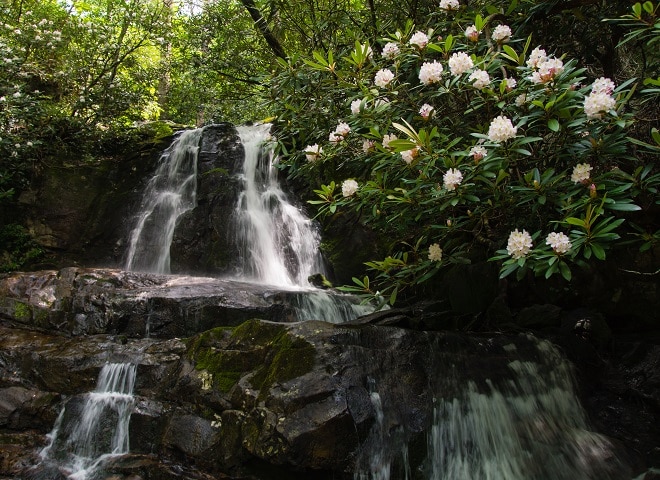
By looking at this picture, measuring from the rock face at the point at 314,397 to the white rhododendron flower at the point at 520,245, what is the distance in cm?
151

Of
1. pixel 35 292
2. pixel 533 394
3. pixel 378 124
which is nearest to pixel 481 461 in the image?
pixel 533 394

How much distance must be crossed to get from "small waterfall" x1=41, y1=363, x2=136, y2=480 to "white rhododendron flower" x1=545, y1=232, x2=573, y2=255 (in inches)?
157

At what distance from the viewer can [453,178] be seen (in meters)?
3.13

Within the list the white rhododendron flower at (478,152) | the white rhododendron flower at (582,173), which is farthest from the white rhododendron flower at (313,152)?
the white rhododendron flower at (582,173)

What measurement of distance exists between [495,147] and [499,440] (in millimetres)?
2438

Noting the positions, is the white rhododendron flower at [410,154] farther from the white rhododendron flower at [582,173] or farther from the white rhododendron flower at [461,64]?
the white rhododendron flower at [582,173]

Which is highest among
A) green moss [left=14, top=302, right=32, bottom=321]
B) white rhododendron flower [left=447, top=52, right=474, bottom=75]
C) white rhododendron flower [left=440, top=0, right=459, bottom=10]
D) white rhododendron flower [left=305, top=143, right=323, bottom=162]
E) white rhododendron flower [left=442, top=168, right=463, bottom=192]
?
white rhododendron flower [left=440, top=0, right=459, bottom=10]

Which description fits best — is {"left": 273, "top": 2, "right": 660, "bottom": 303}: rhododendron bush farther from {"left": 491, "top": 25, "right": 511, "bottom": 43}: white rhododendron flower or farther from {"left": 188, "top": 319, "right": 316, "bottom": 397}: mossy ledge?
{"left": 188, "top": 319, "right": 316, "bottom": 397}: mossy ledge

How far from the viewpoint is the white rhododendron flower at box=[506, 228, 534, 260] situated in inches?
115

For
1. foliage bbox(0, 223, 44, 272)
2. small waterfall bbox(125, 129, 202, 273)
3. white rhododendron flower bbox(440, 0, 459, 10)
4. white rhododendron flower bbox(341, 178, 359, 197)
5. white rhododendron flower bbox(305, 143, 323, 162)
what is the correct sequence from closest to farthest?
white rhododendron flower bbox(341, 178, 359, 197), white rhododendron flower bbox(440, 0, 459, 10), white rhododendron flower bbox(305, 143, 323, 162), foliage bbox(0, 223, 44, 272), small waterfall bbox(125, 129, 202, 273)

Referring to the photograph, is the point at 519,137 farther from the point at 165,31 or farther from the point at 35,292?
the point at 165,31

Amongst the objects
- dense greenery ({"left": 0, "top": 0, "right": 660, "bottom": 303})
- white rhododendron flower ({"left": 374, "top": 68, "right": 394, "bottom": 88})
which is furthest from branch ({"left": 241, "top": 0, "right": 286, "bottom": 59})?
white rhododendron flower ({"left": 374, "top": 68, "right": 394, "bottom": 88})

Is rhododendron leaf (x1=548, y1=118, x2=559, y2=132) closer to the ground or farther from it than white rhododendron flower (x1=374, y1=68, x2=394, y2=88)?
closer to the ground

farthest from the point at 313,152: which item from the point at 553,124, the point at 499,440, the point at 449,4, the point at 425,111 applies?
the point at 499,440
